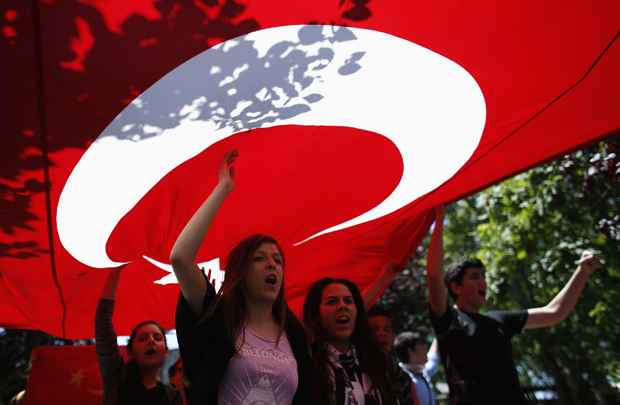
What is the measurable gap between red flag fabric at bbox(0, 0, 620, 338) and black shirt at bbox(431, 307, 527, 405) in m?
0.78

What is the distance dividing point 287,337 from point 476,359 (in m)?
1.21

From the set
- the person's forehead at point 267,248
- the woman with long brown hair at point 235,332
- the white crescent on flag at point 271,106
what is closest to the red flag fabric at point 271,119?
the white crescent on flag at point 271,106

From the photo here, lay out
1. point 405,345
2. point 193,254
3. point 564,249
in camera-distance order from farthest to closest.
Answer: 1. point 564,249
2. point 405,345
3. point 193,254

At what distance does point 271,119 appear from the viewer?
2.85m

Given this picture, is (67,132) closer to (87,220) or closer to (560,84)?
(87,220)

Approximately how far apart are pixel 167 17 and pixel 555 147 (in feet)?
7.81

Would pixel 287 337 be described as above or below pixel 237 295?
below

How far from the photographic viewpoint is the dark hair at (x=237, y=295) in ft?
7.60

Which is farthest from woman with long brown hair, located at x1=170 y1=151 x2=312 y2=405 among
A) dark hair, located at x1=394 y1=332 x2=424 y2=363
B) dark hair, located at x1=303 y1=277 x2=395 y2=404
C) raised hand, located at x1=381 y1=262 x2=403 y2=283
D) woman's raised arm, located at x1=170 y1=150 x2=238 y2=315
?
dark hair, located at x1=394 y1=332 x2=424 y2=363

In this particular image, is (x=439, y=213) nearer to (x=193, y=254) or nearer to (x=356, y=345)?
(x=356, y=345)

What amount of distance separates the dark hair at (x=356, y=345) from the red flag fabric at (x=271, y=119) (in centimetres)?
78

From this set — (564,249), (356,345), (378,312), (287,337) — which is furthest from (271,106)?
(564,249)

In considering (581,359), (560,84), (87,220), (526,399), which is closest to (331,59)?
(560,84)

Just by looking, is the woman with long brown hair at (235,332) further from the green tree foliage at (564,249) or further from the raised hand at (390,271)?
the green tree foliage at (564,249)
